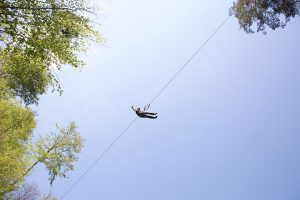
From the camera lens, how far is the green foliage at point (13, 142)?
1354 cm

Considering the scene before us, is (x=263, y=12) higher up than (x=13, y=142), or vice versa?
(x=263, y=12)

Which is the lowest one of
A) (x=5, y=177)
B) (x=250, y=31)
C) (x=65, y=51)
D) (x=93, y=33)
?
(x=5, y=177)

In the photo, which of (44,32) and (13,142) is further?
(13,142)

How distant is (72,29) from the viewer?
962 centimetres

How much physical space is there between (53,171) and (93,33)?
9.11 m

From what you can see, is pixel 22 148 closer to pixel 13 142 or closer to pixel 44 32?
pixel 13 142

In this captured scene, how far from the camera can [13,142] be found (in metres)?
16.6

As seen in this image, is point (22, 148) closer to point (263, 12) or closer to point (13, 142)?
point (13, 142)

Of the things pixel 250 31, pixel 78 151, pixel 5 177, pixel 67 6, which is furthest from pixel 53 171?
pixel 250 31

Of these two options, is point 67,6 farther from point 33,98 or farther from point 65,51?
point 33,98

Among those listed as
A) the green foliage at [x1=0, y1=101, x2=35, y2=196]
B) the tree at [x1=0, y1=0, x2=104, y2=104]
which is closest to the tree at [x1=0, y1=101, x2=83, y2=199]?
the green foliage at [x1=0, y1=101, x2=35, y2=196]

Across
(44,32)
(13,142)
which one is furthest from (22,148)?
(44,32)

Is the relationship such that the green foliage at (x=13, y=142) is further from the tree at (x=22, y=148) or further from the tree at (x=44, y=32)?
the tree at (x=44, y=32)

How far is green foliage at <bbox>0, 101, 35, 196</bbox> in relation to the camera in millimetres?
13539
